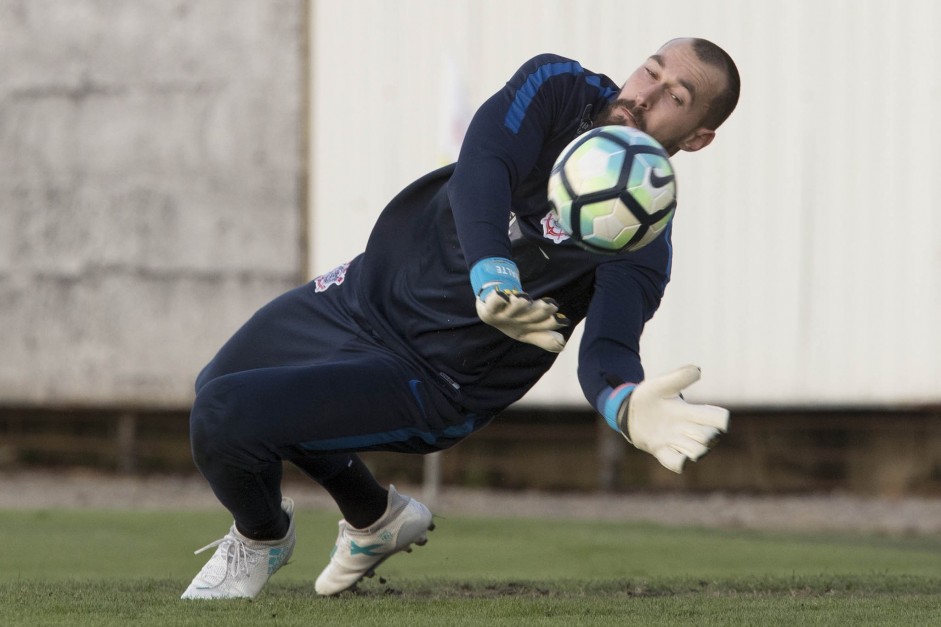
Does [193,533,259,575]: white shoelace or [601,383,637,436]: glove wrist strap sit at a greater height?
[601,383,637,436]: glove wrist strap

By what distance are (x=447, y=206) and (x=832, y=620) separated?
6.06ft

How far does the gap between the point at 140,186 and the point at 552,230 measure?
813 centimetres

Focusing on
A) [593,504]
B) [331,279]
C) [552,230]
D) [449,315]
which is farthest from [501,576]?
[593,504]

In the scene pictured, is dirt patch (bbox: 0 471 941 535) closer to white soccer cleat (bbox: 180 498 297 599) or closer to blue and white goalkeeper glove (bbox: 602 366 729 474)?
white soccer cleat (bbox: 180 498 297 599)

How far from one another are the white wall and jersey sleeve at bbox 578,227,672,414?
654 cm

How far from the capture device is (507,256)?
395 cm

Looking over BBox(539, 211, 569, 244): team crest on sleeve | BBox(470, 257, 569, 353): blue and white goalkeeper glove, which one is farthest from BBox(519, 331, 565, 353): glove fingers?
BBox(539, 211, 569, 244): team crest on sleeve

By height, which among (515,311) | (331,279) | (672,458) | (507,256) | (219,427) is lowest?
(219,427)

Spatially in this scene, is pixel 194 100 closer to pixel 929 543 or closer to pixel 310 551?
pixel 310 551

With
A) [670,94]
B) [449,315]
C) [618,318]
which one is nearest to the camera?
[618,318]

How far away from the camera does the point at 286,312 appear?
5.05 meters

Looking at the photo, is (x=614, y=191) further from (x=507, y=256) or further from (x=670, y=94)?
(x=670, y=94)

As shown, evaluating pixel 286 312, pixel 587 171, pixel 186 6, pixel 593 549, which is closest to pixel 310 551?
pixel 593 549

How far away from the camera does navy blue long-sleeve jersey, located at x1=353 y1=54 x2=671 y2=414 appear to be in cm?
411
